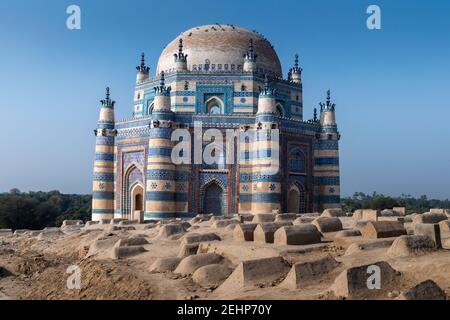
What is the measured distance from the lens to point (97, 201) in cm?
3234

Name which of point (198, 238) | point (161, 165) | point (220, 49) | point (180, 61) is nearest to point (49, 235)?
point (161, 165)

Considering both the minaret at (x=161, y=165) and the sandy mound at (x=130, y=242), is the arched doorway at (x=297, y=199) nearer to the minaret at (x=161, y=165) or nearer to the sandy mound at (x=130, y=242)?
the minaret at (x=161, y=165)

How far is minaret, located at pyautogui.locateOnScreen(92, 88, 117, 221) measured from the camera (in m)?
32.3

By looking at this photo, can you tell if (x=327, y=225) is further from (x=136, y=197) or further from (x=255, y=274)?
(x=136, y=197)

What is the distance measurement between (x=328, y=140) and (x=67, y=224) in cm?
1697

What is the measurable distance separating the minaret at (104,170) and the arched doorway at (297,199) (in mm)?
11195

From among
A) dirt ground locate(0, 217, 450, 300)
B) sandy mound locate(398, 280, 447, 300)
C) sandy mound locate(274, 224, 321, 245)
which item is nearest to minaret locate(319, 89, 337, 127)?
dirt ground locate(0, 217, 450, 300)

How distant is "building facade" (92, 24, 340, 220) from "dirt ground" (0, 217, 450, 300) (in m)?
10.1

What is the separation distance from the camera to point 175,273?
1231 cm

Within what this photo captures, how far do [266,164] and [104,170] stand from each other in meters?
10.7

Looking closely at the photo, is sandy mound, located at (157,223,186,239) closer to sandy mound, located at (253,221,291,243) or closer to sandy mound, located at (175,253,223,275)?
sandy mound, located at (253,221,291,243)
